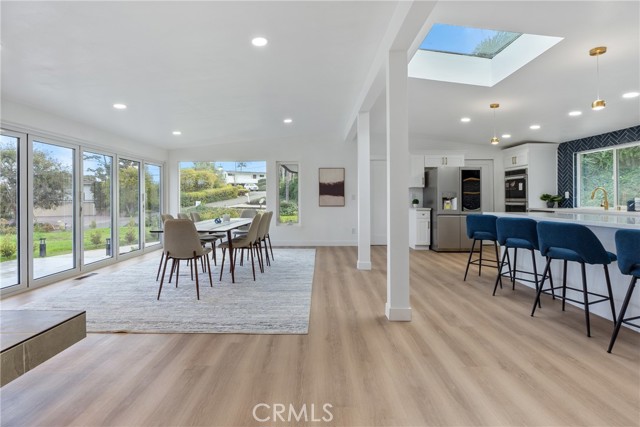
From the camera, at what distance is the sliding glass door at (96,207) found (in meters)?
4.86

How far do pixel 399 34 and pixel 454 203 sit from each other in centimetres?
476

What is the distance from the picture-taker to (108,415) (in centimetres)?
159

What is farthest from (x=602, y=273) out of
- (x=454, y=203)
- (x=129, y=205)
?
(x=129, y=205)

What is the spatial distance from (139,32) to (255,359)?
2651 mm

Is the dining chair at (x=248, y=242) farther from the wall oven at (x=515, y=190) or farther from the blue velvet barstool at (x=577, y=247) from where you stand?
the wall oven at (x=515, y=190)

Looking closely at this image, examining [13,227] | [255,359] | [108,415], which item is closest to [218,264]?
[13,227]

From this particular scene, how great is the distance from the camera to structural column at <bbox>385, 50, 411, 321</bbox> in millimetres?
2801

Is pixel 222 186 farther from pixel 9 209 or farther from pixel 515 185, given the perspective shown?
pixel 515 185

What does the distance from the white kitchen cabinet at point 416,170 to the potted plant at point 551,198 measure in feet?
7.62

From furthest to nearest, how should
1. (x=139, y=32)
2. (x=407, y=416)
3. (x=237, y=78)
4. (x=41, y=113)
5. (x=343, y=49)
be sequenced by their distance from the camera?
1. (x=41, y=113)
2. (x=237, y=78)
3. (x=343, y=49)
4. (x=139, y=32)
5. (x=407, y=416)

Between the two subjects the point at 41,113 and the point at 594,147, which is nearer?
the point at 41,113

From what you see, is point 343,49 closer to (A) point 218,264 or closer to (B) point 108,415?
(B) point 108,415

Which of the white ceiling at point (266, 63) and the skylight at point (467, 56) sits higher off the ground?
the skylight at point (467, 56)

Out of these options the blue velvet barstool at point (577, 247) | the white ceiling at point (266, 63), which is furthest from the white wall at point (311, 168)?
the blue velvet barstool at point (577, 247)
